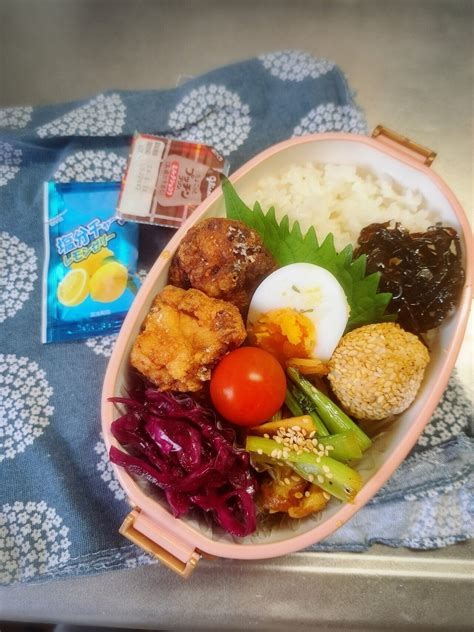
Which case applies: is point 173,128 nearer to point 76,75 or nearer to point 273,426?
point 76,75

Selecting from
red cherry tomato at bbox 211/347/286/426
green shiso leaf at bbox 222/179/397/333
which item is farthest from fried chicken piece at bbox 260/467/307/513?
green shiso leaf at bbox 222/179/397/333

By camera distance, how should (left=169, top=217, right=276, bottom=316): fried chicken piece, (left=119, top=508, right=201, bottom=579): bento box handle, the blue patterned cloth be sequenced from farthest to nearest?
the blue patterned cloth, (left=169, top=217, right=276, bottom=316): fried chicken piece, (left=119, top=508, right=201, bottom=579): bento box handle

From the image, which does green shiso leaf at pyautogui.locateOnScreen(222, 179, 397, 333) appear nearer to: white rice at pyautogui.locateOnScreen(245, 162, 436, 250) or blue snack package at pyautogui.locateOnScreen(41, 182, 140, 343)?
white rice at pyautogui.locateOnScreen(245, 162, 436, 250)

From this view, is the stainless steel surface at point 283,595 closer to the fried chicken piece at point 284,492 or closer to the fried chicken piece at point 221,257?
the fried chicken piece at point 284,492

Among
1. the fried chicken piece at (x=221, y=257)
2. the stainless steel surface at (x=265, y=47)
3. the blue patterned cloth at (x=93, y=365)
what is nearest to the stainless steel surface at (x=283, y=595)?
the blue patterned cloth at (x=93, y=365)

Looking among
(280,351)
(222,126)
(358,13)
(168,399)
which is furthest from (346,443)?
(358,13)
